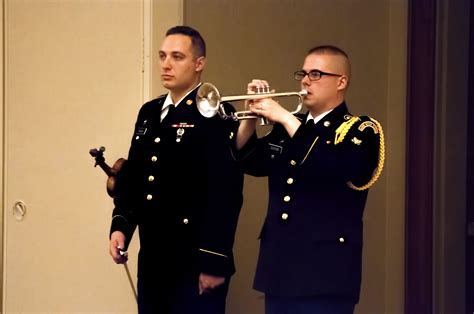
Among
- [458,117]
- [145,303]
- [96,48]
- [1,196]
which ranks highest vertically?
[96,48]

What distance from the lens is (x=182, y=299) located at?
2.61 metres

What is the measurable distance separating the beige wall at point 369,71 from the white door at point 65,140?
1.30ft

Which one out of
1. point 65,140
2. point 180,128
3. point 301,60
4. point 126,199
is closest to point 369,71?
point 301,60

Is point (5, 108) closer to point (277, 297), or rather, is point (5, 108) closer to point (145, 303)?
point (145, 303)

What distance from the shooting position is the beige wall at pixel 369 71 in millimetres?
2922

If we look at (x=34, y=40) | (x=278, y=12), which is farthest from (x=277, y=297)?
(x=34, y=40)

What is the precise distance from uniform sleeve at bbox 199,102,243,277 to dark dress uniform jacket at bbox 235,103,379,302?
202mm

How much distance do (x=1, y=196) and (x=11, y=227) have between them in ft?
0.44

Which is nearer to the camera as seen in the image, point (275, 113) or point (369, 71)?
point (275, 113)

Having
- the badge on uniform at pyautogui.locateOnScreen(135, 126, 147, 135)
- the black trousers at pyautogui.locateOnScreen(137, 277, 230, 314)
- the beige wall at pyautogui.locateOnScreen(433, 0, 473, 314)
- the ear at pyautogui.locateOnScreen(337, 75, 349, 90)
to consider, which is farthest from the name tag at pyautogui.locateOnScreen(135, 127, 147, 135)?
the beige wall at pyautogui.locateOnScreen(433, 0, 473, 314)

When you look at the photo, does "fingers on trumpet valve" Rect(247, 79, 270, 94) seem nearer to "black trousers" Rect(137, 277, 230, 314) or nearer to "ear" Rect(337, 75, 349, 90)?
"ear" Rect(337, 75, 349, 90)

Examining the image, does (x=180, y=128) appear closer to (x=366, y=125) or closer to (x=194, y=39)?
(x=194, y=39)

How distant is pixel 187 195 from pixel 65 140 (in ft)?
2.77

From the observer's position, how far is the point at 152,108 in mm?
2758
